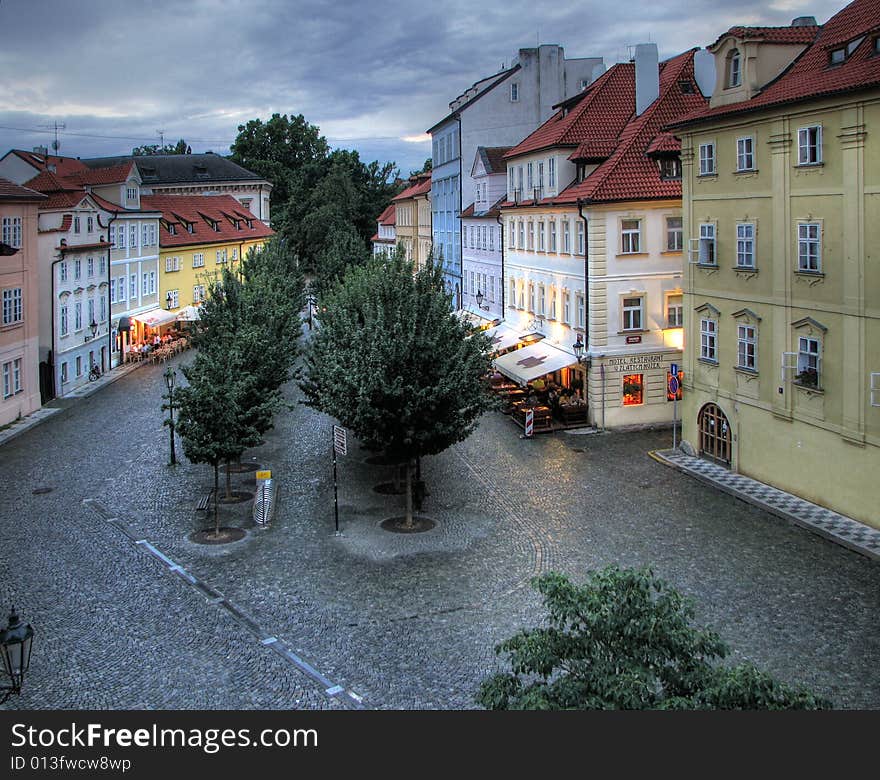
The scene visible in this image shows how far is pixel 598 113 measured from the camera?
38562 mm

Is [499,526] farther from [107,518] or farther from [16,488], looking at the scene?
[16,488]

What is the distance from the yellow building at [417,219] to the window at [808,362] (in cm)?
4504

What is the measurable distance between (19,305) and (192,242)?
98.1 feet

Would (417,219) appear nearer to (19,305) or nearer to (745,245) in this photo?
(19,305)

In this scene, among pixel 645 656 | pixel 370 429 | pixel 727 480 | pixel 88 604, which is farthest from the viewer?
pixel 727 480

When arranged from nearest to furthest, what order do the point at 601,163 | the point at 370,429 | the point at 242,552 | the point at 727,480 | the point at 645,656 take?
the point at 645,656 < the point at 242,552 < the point at 370,429 < the point at 727,480 < the point at 601,163

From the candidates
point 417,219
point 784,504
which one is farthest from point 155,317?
point 784,504

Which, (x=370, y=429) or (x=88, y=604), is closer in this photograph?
(x=88, y=604)

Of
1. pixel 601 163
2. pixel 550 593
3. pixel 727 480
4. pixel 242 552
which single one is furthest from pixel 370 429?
pixel 601 163

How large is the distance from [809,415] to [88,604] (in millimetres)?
17649

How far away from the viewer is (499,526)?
23.3 m

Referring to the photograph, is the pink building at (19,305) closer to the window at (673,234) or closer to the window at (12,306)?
the window at (12,306)

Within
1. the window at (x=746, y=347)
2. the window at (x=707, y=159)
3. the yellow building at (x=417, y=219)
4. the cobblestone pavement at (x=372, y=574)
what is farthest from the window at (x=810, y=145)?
the yellow building at (x=417, y=219)

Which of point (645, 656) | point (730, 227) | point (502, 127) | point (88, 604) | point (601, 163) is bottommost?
point (88, 604)
